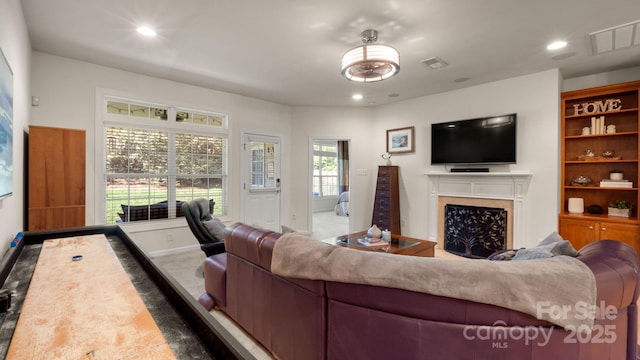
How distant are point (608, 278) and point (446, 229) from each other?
3.72 metres

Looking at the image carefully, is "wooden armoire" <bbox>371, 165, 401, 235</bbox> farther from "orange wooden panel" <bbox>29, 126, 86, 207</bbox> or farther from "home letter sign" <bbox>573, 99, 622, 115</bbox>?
"orange wooden panel" <bbox>29, 126, 86, 207</bbox>

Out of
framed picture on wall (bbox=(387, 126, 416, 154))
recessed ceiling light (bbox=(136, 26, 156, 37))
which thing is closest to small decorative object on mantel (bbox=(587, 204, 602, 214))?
framed picture on wall (bbox=(387, 126, 416, 154))

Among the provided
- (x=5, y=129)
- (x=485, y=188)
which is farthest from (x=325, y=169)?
(x=5, y=129)

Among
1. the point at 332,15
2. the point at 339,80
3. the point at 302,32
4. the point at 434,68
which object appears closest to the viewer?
the point at 332,15

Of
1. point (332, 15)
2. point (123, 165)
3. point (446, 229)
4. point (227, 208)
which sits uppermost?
point (332, 15)

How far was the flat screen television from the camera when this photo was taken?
412cm

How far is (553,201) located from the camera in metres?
3.80

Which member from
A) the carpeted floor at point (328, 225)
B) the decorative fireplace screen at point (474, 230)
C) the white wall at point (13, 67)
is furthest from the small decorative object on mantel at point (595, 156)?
the white wall at point (13, 67)

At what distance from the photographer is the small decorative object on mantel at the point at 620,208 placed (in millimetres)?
3482

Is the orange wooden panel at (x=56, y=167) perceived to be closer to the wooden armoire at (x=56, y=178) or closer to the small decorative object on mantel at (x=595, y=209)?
the wooden armoire at (x=56, y=178)

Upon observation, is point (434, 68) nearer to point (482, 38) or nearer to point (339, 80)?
point (482, 38)

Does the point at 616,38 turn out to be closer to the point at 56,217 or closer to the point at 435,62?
the point at 435,62

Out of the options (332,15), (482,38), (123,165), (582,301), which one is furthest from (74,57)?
(582,301)

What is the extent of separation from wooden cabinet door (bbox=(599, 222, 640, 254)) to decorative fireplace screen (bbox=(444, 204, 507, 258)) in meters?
1.03
